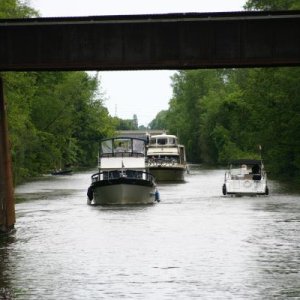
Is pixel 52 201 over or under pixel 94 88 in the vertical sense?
under

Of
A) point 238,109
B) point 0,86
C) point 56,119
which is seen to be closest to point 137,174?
point 0,86

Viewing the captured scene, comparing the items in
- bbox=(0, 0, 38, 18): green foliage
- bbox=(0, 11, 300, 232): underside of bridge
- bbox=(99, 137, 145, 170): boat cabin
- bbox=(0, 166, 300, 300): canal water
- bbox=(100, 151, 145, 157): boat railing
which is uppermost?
bbox=(0, 0, 38, 18): green foliage

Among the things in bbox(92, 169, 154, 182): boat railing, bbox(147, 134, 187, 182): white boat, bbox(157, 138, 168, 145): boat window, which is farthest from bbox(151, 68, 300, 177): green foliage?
bbox(92, 169, 154, 182): boat railing

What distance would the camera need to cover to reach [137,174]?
4491 centimetres

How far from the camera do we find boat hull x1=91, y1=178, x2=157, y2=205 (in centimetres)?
4262

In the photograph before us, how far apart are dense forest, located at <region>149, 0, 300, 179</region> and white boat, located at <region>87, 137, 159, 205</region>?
1814 cm

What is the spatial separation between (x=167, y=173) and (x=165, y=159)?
10.9ft

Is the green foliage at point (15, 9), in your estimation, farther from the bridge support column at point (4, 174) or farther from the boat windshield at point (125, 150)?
the bridge support column at point (4, 174)

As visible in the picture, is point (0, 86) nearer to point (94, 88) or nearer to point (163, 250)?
point (163, 250)

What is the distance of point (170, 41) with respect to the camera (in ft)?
82.6

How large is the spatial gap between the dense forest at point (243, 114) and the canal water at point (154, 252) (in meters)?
20.6

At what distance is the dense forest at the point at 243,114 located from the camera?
206ft

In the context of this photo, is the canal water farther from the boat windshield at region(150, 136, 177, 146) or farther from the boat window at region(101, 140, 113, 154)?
the boat windshield at region(150, 136, 177, 146)

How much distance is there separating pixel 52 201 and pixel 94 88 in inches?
2418
